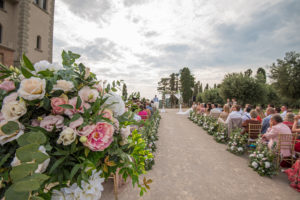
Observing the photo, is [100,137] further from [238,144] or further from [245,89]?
[245,89]

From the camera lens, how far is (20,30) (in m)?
10.9

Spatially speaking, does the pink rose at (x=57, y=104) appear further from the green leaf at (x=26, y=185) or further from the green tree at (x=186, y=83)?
the green tree at (x=186, y=83)

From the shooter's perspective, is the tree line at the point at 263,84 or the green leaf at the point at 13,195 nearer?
the green leaf at the point at 13,195

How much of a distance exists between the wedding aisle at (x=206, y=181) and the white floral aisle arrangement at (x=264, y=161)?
16 cm

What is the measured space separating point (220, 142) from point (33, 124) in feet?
26.9

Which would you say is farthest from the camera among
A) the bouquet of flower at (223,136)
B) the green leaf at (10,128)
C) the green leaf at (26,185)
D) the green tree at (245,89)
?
the green tree at (245,89)


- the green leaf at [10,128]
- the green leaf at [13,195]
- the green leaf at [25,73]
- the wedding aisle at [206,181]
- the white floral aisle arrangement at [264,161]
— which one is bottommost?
the wedding aisle at [206,181]

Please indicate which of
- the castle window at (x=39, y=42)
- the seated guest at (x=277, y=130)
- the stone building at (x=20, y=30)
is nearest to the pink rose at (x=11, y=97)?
the seated guest at (x=277, y=130)

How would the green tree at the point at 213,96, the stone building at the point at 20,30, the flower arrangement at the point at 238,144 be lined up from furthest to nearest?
the green tree at the point at 213,96 → the stone building at the point at 20,30 → the flower arrangement at the point at 238,144

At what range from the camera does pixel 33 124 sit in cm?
82

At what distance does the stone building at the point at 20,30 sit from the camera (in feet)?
34.6

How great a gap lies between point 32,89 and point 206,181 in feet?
14.5

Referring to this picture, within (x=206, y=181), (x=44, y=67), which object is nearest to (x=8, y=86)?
(x=44, y=67)

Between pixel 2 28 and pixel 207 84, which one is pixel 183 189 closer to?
pixel 2 28
